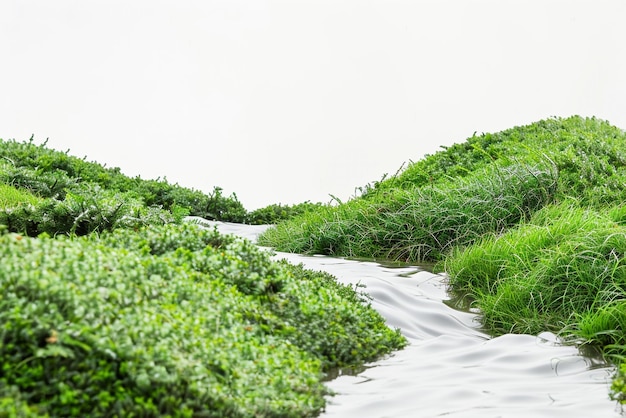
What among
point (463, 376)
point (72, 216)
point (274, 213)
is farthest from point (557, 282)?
point (274, 213)

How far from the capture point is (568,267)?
7.05m

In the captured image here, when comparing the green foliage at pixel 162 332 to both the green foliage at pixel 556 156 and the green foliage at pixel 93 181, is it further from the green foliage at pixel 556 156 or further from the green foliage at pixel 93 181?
the green foliage at pixel 93 181

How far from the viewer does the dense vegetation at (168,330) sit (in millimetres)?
3764

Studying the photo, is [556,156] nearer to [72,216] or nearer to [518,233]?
[518,233]

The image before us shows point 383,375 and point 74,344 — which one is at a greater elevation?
point 74,344

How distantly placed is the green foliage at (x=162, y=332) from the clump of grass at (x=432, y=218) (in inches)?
171

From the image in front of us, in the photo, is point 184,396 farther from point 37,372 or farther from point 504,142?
point 504,142

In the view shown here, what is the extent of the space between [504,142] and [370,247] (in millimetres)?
6850

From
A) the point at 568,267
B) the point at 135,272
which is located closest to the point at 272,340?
the point at 135,272

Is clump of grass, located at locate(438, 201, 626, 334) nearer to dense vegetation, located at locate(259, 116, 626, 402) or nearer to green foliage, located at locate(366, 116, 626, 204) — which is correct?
dense vegetation, located at locate(259, 116, 626, 402)

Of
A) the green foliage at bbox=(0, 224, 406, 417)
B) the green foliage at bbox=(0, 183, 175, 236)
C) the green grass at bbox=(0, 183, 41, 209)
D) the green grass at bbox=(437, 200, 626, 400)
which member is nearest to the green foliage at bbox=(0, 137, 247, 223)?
the green grass at bbox=(0, 183, 41, 209)

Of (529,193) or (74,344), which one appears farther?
(529,193)

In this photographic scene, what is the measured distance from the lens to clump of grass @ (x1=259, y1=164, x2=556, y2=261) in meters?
10.2

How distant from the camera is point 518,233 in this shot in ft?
27.9
